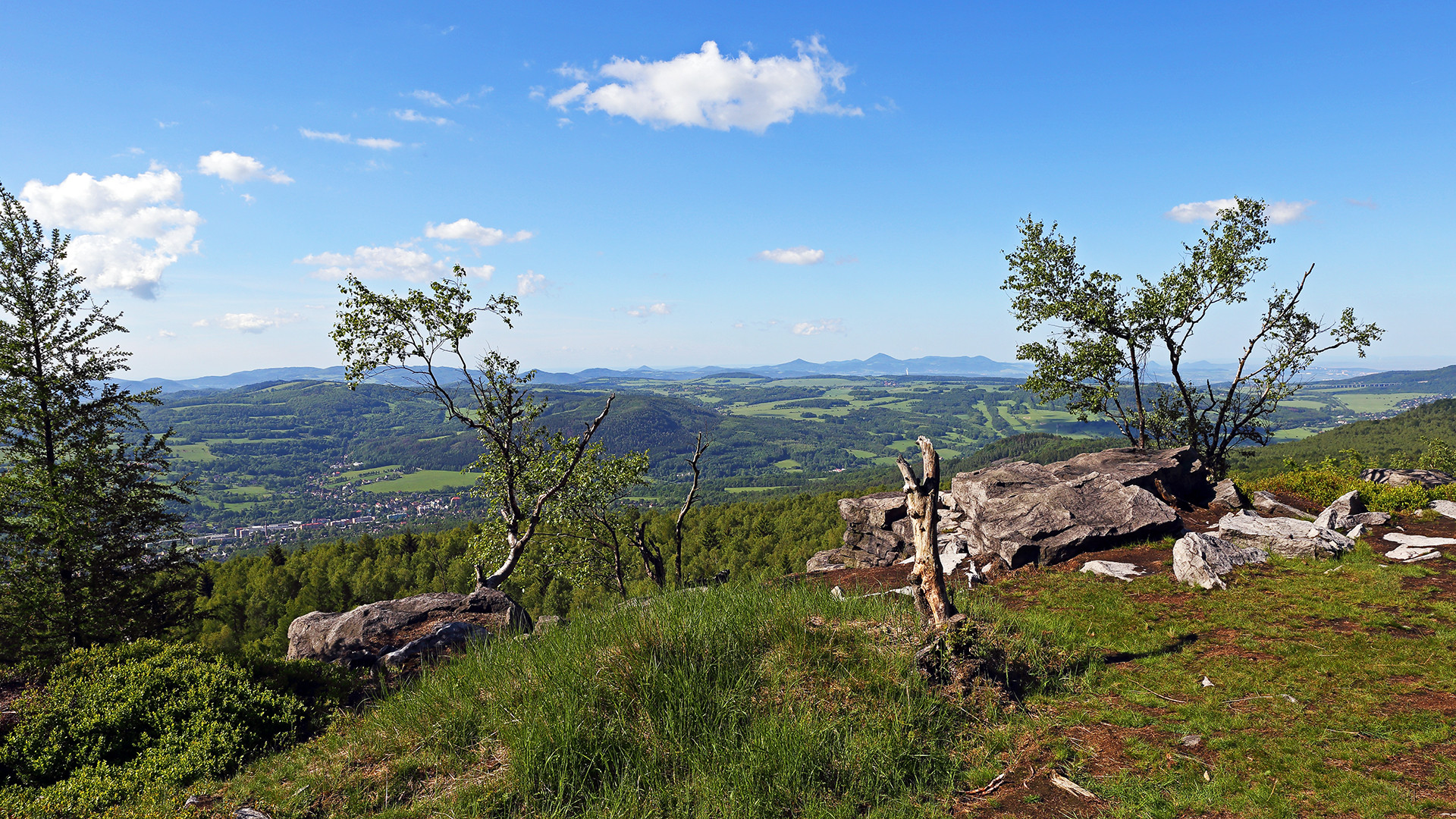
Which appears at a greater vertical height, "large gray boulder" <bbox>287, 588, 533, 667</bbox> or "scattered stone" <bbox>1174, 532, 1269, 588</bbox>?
"scattered stone" <bbox>1174, 532, 1269, 588</bbox>

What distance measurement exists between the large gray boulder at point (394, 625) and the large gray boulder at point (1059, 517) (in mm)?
13632

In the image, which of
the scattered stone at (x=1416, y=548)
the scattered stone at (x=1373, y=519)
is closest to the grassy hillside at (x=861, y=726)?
the scattered stone at (x=1416, y=548)

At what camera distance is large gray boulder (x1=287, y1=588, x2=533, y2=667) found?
12805 mm

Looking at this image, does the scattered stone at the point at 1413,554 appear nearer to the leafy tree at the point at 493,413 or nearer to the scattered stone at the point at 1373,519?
the scattered stone at the point at 1373,519

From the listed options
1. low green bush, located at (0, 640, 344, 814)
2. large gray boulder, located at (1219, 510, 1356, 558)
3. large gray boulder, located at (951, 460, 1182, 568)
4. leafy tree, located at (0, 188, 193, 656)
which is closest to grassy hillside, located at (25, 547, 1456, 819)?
low green bush, located at (0, 640, 344, 814)

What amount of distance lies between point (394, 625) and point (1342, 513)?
25.7m

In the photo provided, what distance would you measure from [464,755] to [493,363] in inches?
556

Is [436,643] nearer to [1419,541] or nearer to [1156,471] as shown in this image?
[1156,471]

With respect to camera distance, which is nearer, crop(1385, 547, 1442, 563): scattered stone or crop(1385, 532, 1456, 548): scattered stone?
crop(1385, 547, 1442, 563): scattered stone

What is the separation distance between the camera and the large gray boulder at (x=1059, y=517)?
1622 centimetres

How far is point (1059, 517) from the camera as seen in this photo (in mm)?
16672

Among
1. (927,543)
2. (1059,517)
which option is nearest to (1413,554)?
(1059,517)

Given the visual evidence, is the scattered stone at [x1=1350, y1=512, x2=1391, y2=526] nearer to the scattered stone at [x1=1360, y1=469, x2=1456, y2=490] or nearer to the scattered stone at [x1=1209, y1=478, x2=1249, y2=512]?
the scattered stone at [x1=1209, y1=478, x2=1249, y2=512]

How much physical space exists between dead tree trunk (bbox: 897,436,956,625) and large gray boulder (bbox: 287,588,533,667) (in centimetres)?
809
